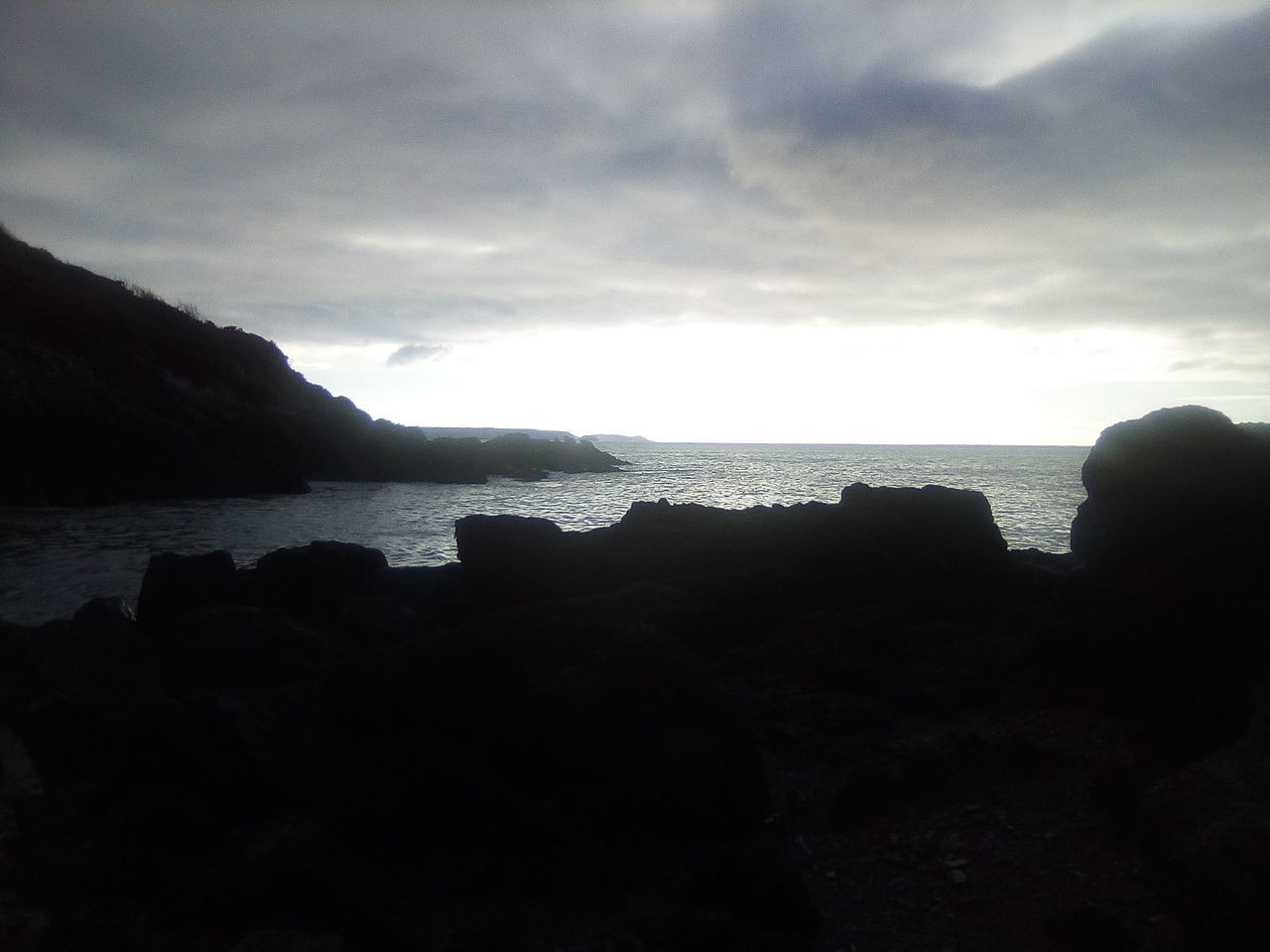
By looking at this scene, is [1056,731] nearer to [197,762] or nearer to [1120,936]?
[1120,936]

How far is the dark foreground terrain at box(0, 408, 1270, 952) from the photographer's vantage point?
5766 millimetres

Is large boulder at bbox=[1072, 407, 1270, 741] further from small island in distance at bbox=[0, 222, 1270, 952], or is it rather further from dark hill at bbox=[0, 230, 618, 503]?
dark hill at bbox=[0, 230, 618, 503]

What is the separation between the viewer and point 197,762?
291 inches

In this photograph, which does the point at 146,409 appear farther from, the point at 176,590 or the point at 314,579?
the point at 176,590

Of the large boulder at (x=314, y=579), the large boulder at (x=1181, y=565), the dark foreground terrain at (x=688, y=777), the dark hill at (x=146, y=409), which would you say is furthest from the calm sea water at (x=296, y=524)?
the large boulder at (x=1181, y=565)

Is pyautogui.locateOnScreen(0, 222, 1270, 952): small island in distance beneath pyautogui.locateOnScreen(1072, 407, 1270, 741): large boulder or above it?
beneath

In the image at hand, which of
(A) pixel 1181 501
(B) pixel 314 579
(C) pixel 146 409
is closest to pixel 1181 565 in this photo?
(A) pixel 1181 501

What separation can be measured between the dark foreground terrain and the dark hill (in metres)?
34.8

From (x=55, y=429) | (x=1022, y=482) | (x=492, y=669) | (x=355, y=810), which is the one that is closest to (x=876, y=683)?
(x=492, y=669)

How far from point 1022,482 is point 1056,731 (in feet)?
271

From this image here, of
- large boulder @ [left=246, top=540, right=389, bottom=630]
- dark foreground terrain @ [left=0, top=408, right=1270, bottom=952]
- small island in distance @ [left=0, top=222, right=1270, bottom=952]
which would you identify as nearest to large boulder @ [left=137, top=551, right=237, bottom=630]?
large boulder @ [left=246, top=540, right=389, bottom=630]

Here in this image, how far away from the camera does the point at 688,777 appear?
7645 mm

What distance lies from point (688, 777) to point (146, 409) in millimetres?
45300

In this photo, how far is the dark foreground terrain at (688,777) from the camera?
18.9ft
